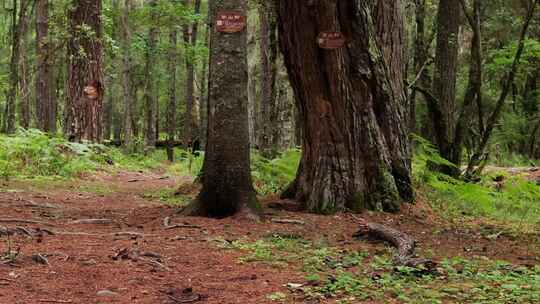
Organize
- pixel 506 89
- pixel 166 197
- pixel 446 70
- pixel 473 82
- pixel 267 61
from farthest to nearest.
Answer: pixel 267 61 → pixel 446 70 → pixel 473 82 → pixel 506 89 → pixel 166 197

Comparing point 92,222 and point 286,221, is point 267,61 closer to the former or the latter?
point 286,221

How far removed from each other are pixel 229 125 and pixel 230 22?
3.93 ft

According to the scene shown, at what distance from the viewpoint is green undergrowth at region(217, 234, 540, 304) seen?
12.0ft

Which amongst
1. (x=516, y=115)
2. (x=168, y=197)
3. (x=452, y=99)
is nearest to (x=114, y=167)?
(x=168, y=197)

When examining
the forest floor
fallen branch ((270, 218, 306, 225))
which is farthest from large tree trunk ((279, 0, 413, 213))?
fallen branch ((270, 218, 306, 225))

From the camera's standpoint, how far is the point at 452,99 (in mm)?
11102

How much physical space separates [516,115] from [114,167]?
778 inches

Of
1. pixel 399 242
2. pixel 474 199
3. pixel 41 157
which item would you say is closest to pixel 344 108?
pixel 399 242

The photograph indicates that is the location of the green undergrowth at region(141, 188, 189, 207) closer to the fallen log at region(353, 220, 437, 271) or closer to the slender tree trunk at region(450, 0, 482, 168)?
the fallen log at region(353, 220, 437, 271)

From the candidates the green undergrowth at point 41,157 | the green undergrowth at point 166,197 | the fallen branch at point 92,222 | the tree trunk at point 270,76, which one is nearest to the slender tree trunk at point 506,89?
the tree trunk at point 270,76

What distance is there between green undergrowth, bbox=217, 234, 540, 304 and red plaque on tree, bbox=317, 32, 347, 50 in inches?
119

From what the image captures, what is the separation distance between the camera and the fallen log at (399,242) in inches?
175

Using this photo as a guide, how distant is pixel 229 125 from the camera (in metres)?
6.53

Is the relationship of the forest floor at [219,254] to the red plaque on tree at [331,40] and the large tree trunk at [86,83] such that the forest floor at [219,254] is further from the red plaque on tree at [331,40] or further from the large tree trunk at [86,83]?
the large tree trunk at [86,83]
